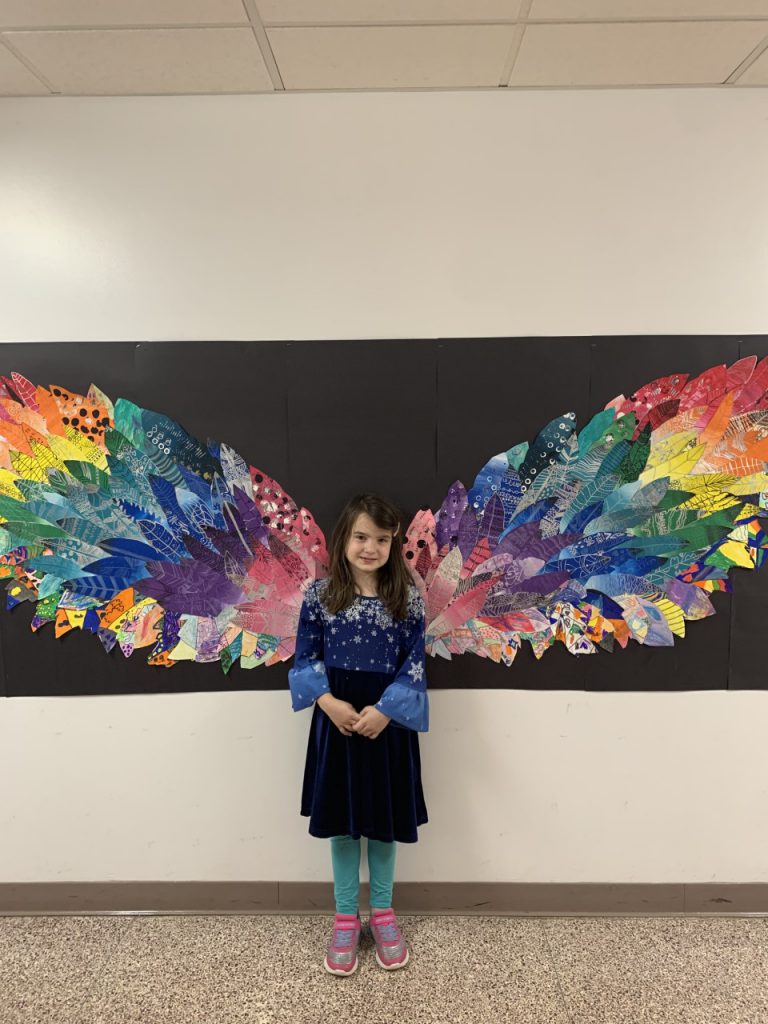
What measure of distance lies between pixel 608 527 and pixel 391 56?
1.42m

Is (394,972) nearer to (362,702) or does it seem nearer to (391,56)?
(362,702)

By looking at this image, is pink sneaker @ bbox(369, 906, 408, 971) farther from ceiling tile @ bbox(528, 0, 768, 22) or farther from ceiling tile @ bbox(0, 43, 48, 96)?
ceiling tile @ bbox(0, 43, 48, 96)

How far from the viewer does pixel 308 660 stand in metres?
1.69

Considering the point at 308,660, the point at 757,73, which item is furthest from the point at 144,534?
the point at 757,73

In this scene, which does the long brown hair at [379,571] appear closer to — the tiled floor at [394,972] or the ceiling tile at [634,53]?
the tiled floor at [394,972]

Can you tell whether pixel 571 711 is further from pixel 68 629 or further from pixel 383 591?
pixel 68 629

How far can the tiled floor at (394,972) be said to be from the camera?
5.17 ft

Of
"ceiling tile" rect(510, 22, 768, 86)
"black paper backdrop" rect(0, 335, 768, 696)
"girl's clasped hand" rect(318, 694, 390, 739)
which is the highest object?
A: "ceiling tile" rect(510, 22, 768, 86)

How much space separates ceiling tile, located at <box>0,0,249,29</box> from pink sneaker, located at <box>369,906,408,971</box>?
2407 millimetres

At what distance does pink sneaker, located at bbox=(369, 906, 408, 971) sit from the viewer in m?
1.70

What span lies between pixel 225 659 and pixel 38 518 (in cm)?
71

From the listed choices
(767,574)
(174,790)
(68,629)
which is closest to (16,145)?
(68,629)

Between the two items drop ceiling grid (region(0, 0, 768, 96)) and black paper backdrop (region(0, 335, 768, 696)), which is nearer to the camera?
drop ceiling grid (region(0, 0, 768, 96))

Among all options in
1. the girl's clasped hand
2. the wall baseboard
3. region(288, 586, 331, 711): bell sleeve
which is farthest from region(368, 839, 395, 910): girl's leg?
region(288, 586, 331, 711): bell sleeve
